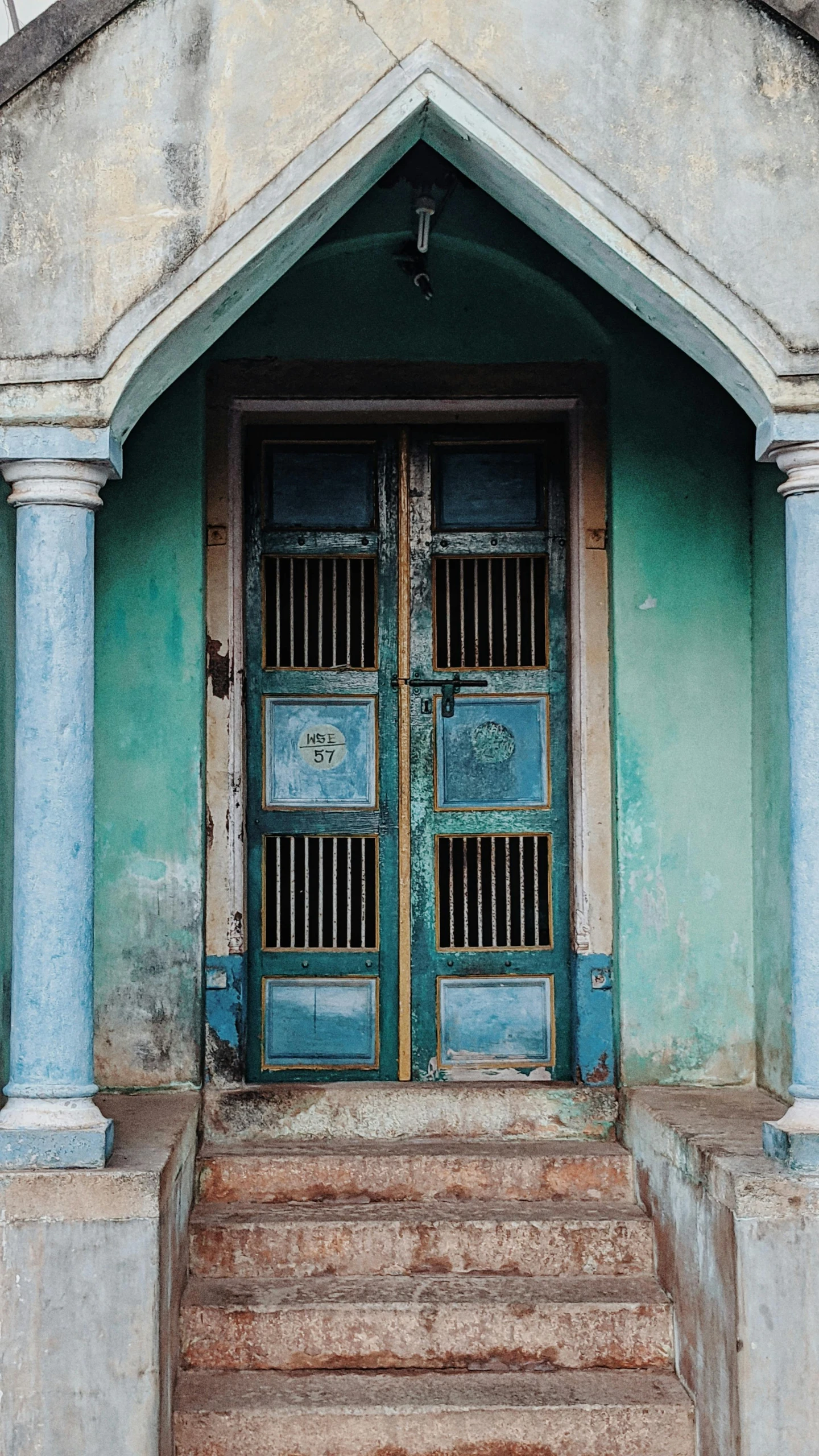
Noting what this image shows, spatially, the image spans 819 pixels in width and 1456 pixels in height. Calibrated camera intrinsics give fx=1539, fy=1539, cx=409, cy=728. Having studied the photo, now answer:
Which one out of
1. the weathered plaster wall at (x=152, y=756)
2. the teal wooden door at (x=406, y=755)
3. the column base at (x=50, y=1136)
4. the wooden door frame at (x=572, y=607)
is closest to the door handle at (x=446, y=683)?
the teal wooden door at (x=406, y=755)

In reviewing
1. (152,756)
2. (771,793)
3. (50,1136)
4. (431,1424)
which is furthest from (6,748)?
(771,793)

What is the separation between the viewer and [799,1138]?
170 inches

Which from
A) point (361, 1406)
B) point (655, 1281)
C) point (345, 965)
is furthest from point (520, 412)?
point (361, 1406)

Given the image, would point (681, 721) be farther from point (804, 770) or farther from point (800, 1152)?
point (800, 1152)

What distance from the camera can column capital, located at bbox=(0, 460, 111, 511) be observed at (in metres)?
4.36

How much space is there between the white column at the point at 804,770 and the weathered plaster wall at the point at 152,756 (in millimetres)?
2251

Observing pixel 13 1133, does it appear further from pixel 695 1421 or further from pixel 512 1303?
pixel 695 1421

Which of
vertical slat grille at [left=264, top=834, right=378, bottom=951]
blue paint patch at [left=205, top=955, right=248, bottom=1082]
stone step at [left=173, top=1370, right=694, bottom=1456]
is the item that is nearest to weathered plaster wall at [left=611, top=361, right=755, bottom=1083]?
vertical slat grille at [left=264, top=834, right=378, bottom=951]

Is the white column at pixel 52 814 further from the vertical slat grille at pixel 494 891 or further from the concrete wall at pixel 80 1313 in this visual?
the vertical slat grille at pixel 494 891

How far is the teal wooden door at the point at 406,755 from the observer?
5.99 m

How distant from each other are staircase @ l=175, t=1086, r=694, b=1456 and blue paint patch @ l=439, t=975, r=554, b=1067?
1.54 ft

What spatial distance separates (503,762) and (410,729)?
1.28 ft

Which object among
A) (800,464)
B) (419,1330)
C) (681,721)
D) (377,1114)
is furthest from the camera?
(681,721)

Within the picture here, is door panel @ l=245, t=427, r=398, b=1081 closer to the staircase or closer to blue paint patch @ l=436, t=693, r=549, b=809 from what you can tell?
blue paint patch @ l=436, t=693, r=549, b=809
